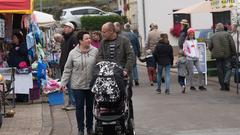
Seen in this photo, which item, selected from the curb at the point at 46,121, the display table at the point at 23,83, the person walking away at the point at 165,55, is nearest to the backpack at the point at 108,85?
the curb at the point at 46,121

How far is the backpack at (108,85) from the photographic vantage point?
9.11m

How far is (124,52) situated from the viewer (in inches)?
385

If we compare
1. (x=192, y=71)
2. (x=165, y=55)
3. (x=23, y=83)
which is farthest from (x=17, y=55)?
(x=192, y=71)

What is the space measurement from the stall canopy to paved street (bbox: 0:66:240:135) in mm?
2226

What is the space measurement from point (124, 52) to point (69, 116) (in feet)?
10.9

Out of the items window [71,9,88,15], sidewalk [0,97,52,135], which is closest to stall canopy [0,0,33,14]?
sidewalk [0,97,52,135]

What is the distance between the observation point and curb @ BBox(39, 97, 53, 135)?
10.7m

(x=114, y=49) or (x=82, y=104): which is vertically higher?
(x=114, y=49)

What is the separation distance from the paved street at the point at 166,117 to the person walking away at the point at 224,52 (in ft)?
1.79

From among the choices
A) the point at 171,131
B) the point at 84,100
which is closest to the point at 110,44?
the point at 84,100

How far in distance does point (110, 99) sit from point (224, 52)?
8110mm

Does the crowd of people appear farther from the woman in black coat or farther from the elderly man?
the woman in black coat

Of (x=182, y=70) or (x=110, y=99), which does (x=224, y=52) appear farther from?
(x=110, y=99)

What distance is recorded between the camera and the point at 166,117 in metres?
12.0
